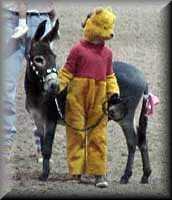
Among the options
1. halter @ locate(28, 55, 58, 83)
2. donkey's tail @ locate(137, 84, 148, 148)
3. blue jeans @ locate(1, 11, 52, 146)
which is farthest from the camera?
donkey's tail @ locate(137, 84, 148, 148)

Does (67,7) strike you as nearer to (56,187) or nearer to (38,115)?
(38,115)

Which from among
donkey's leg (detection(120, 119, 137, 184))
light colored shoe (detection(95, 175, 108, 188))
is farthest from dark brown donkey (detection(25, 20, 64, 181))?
donkey's leg (detection(120, 119, 137, 184))

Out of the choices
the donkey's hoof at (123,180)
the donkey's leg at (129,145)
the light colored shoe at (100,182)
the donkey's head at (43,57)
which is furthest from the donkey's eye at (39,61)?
the donkey's hoof at (123,180)

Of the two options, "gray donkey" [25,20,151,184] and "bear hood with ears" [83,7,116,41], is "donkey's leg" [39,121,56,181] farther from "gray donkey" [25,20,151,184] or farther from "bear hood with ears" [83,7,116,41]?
"bear hood with ears" [83,7,116,41]

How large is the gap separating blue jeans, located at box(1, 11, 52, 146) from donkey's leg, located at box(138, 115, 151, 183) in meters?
0.86

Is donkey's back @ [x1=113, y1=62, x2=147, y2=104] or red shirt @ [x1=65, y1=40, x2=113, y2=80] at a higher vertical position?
red shirt @ [x1=65, y1=40, x2=113, y2=80]

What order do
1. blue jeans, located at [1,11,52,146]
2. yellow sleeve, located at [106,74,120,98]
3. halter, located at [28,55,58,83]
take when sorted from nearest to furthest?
1. halter, located at [28,55,58,83]
2. yellow sleeve, located at [106,74,120,98]
3. blue jeans, located at [1,11,52,146]

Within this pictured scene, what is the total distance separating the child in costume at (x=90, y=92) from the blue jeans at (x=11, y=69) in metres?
0.32

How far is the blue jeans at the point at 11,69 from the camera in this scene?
592cm

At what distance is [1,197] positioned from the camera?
587 centimetres

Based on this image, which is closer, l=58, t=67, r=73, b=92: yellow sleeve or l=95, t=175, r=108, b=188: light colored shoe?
l=58, t=67, r=73, b=92: yellow sleeve

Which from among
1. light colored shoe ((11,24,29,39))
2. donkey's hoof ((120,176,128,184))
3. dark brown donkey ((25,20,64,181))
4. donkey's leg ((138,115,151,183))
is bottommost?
donkey's hoof ((120,176,128,184))

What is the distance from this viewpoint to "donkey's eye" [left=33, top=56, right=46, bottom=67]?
18.9 feet

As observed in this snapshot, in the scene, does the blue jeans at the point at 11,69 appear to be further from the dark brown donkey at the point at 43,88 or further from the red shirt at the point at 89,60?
the red shirt at the point at 89,60
